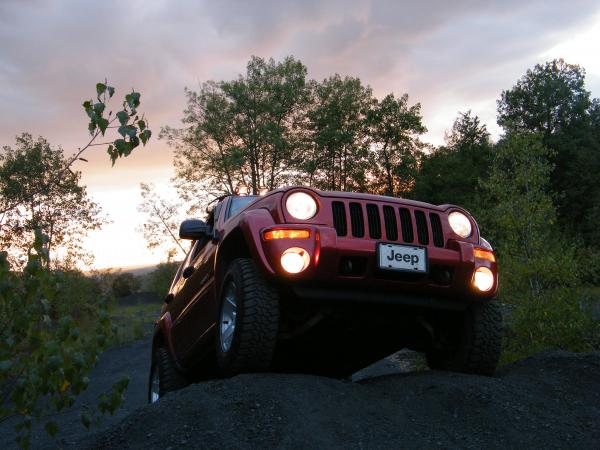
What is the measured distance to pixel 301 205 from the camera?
14.3 ft

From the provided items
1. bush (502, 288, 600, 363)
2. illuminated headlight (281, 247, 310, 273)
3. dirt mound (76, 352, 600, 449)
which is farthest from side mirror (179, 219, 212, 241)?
bush (502, 288, 600, 363)

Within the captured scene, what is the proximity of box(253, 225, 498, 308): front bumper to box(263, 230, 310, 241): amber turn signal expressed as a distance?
0.08 feet

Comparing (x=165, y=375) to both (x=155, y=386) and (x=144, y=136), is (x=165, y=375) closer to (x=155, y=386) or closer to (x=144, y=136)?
(x=155, y=386)

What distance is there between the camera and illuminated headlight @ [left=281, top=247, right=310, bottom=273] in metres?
4.11

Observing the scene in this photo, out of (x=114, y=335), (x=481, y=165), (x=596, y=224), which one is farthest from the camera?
(x=481, y=165)

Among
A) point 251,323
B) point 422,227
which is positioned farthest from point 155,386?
point 422,227

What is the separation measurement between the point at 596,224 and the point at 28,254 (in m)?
35.6

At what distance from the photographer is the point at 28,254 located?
3340 millimetres

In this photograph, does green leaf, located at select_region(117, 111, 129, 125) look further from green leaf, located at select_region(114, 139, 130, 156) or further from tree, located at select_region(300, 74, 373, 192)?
tree, located at select_region(300, 74, 373, 192)

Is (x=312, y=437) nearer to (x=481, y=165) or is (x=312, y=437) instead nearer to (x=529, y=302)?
(x=529, y=302)

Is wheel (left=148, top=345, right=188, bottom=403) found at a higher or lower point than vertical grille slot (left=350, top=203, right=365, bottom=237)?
lower

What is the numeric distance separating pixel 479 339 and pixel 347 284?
1.19 m

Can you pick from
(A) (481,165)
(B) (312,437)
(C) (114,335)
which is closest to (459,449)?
(B) (312,437)

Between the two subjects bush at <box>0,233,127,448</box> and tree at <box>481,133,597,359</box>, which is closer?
bush at <box>0,233,127,448</box>
